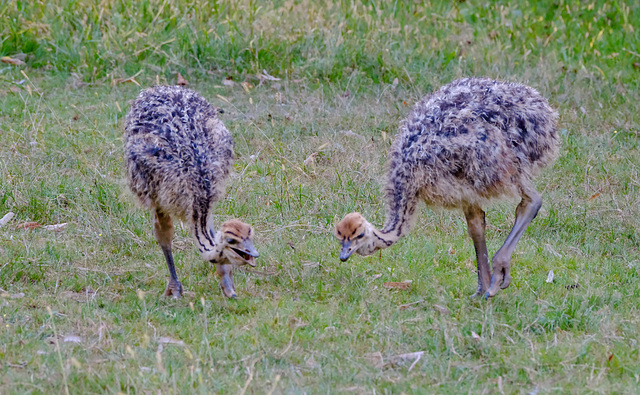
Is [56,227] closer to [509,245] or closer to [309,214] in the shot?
[309,214]

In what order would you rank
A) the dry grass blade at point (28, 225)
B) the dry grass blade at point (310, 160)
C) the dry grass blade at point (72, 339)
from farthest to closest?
the dry grass blade at point (310, 160), the dry grass blade at point (28, 225), the dry grass blade at point (72, 339)

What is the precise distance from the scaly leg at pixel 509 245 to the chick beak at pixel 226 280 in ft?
6.33

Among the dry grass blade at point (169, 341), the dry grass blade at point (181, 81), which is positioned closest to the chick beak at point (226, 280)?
the dry grass blade at point (169, 341)

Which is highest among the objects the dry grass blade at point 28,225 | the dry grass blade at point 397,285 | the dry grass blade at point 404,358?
the dry grass blade at point 404,358

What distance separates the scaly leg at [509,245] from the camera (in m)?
6.72

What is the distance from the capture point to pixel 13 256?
7.19m

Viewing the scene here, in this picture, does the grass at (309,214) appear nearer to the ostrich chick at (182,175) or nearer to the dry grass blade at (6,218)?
the dry grass blade at (6,218)

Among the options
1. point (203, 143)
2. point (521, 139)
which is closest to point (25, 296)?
point (203, 143)

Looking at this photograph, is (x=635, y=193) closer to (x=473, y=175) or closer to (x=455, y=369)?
(x=473, y=175)

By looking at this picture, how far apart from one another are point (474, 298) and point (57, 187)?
4161 mm

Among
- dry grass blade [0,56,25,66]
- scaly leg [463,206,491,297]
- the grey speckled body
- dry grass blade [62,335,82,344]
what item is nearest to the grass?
dry grass blade [62,335,82,344]

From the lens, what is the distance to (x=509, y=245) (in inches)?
270

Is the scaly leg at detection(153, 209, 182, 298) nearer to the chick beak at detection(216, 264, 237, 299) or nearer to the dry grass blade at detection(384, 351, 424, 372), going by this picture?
the chick beak at detection(216, 264, 237, 299)

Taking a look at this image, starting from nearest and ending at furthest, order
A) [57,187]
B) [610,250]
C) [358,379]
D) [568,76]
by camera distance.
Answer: [358,379] < [610,250] < [57,187] < [568,76]
